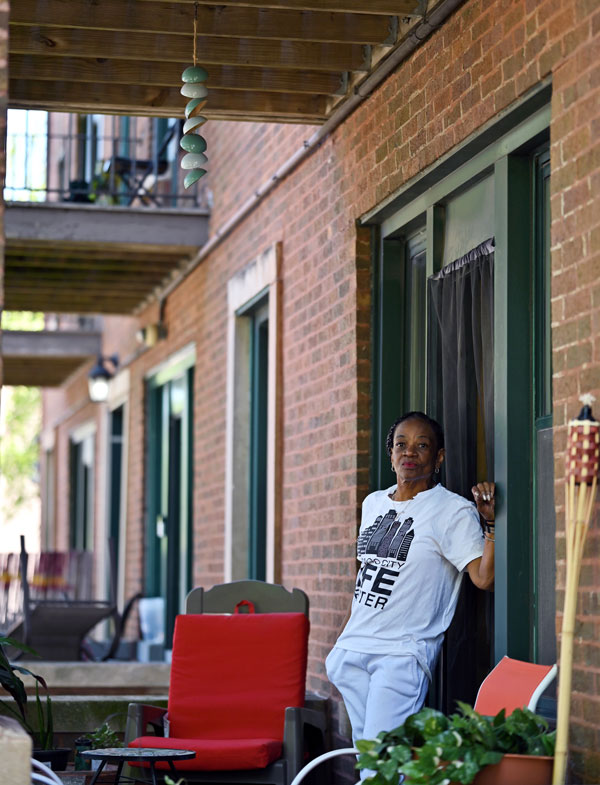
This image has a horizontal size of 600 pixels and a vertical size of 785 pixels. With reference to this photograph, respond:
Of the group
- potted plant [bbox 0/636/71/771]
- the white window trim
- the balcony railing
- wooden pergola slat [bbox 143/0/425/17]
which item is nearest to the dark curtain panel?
wooden pergola slat [bbox 143/0/425/17]

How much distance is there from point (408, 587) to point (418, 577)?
5 cm

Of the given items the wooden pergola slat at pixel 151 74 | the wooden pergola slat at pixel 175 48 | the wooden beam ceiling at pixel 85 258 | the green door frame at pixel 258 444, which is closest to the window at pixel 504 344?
the wooden pergola slat at pixel 175 48

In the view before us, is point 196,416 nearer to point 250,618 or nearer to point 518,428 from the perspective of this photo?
point 250,618

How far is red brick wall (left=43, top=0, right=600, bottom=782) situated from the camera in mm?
4230

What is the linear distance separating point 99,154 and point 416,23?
29.7 ft

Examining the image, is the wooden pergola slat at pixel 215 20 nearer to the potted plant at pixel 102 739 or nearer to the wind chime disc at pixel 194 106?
the wind chime disc at pixel 194 106

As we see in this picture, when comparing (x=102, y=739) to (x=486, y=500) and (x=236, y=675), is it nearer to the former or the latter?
(x=236, y=675)

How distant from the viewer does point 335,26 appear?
19.0 feet

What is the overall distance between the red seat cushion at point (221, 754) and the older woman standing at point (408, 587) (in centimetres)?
49

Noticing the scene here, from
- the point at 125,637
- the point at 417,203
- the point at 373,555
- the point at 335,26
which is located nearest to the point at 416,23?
the point at 335,26

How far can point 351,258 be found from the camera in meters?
6.58

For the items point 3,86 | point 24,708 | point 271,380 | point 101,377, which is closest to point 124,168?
point 271,380

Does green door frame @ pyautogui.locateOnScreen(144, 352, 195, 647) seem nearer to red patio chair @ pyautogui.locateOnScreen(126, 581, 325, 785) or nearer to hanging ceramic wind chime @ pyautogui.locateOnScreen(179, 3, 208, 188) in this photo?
red patio chair @ pyautogui.locateOnScreen(126, 581, 325, 785)

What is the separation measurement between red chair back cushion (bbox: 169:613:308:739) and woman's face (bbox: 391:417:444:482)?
1240mm
